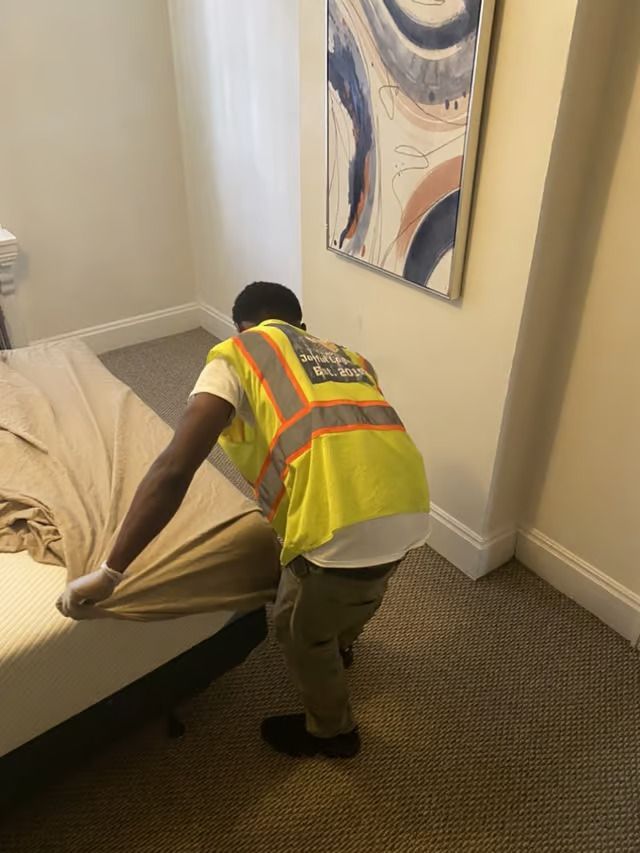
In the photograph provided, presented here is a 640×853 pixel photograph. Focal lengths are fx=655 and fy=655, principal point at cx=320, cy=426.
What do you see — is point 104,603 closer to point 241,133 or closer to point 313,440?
point 313,440

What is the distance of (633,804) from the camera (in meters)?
1.47

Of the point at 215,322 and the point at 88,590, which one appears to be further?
the point at 215,322

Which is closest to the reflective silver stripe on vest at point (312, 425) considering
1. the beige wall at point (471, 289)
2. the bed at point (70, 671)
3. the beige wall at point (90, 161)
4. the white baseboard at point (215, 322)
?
the bed at point (70, 671)

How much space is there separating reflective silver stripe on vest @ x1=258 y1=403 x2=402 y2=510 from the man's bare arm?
0.13 m

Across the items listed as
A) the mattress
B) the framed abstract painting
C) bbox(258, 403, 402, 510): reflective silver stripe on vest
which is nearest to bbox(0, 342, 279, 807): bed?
the mattress

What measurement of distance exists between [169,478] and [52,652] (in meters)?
0.43

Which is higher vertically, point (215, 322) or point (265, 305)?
point (265, 305)

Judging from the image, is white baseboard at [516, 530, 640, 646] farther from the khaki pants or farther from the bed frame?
the bed frame

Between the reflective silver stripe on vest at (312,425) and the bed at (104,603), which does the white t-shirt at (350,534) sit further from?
the bed at (104,603)

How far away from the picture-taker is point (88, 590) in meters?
1.17

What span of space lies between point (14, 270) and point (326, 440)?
7.83ft

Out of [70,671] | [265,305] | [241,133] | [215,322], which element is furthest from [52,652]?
[215,322]

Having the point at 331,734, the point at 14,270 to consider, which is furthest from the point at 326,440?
the point at 14,270

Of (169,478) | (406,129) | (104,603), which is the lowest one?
(104,603)
